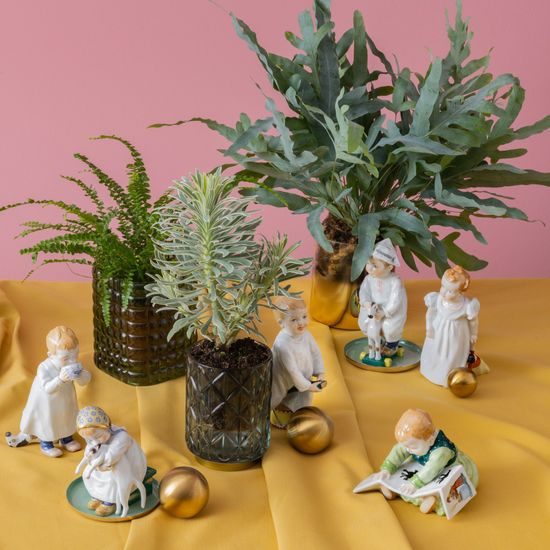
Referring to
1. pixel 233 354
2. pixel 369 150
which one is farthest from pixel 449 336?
pixel 233 354

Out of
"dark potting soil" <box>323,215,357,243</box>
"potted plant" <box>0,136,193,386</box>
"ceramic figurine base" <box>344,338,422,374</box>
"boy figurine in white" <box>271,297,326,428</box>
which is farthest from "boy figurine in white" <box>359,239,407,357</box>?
"potted plant" <box>0,136,193,386</box>

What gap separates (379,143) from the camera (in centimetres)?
191

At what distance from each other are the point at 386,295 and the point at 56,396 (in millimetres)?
775

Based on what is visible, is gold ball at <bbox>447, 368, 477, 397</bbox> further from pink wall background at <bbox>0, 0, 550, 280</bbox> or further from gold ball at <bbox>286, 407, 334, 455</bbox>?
pink wall background at <bbox>0, 0, 550, 280</bbox>

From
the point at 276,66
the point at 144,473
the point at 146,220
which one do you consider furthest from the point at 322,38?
the point at 144,473

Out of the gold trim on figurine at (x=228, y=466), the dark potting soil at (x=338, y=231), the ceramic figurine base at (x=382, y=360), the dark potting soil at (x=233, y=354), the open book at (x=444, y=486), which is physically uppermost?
the dark potting soil at (x=338, y=231)

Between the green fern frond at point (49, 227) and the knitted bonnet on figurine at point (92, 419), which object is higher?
the green fern frond at point (49, 227)

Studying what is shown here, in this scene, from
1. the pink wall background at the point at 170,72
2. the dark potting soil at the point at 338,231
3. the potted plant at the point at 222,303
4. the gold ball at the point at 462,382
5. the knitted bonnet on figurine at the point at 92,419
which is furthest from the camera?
the pink wall background at the point at 170,72

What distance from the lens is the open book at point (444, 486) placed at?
1.43 metres

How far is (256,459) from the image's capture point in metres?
1.56

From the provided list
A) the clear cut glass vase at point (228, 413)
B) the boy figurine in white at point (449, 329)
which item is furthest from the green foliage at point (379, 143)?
the clear cut glass vase at point (228, 413)

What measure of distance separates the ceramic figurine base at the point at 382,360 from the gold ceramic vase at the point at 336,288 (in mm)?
76

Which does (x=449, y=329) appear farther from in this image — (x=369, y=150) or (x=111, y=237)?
(x=111, y=237)

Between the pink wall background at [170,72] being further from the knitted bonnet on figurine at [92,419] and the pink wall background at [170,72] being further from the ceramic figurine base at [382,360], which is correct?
the knitted bonnet on figurine at [92,419]
